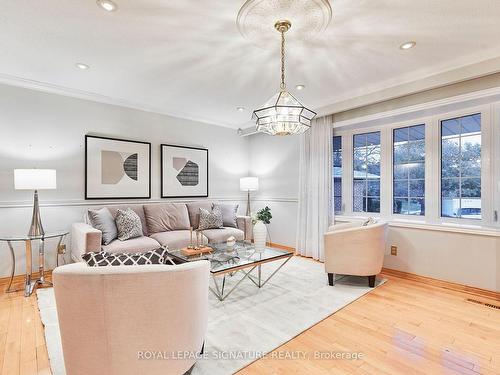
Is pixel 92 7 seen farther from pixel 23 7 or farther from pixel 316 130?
pixel 316 130

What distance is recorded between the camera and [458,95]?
3.05 m

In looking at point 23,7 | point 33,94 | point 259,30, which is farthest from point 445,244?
point 33,94

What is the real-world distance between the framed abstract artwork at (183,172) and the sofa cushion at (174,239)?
931 millimetres

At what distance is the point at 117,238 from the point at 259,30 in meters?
2.98

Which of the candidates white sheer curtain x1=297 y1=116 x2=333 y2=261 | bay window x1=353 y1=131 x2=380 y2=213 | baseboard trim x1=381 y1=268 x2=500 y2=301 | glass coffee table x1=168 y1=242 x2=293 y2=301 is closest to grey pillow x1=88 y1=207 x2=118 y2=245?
glass coffee table x1=168 y1=242 x2=293 y2=301

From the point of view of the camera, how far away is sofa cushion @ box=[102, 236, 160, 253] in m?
3.12

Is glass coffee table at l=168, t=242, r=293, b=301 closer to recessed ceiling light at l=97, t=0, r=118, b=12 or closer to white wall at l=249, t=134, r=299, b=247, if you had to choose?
white wall at l=249, t=134, r=299, b=247

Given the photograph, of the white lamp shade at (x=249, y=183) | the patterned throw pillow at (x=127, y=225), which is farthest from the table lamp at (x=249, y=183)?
the patterned throw pillow at (x=127, y=225)

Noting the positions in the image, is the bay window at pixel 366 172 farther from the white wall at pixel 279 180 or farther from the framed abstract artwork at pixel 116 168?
the framed abstract artwork at pixel 116 168

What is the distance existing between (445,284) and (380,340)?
68.0 inches

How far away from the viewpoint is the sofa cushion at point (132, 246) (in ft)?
10.2

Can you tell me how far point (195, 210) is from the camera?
4551mm

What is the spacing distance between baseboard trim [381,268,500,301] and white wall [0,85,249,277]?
3781 millimetres

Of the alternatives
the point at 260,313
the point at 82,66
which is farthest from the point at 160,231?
the point at 82,66
